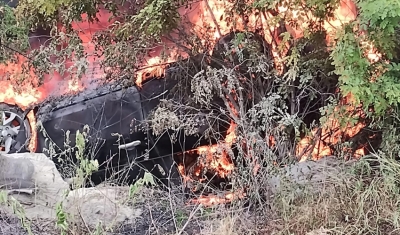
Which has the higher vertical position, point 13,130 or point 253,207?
point 13,130

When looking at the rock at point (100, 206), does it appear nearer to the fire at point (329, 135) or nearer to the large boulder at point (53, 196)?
the large boulder at point (53, 196)

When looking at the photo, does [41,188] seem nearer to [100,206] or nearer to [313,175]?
[100,206]

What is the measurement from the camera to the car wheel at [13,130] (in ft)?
26.3

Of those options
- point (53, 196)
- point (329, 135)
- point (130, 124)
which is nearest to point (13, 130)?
point (130, 124)

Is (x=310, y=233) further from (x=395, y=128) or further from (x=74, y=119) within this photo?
(x=74, y=119)

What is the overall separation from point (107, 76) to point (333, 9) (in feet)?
10.3

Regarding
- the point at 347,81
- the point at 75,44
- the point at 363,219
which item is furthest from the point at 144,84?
the point at 363,219

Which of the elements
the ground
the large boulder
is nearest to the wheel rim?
the large boulder

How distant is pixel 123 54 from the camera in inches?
254

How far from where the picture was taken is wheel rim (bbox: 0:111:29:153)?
7987mm

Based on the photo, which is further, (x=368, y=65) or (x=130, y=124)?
(x=130, y=124)

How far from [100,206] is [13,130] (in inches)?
145

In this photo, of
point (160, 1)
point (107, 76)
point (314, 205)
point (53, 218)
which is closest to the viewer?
point (314, 205)

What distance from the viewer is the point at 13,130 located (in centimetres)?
834
